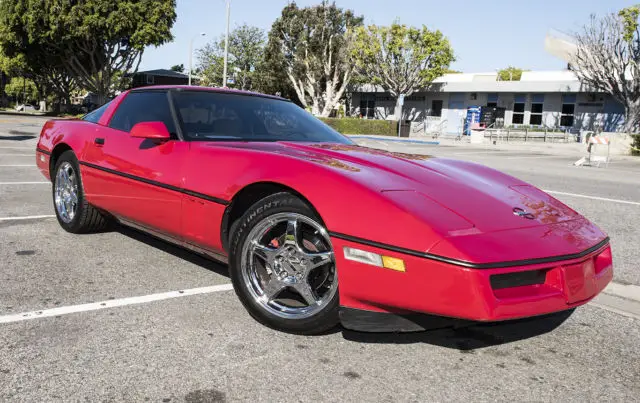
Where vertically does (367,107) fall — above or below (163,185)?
above

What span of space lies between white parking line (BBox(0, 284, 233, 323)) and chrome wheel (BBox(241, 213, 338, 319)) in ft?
2.11

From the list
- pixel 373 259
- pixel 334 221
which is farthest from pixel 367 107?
pixel 373 259

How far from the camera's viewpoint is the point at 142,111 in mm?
4199

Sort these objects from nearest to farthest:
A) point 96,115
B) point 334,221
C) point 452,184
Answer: point 334,221 → point 452,184 → point 96,115

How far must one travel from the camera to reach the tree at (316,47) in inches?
1715

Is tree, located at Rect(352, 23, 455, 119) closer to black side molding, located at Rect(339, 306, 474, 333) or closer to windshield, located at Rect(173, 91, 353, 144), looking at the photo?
windshield, located at Rect(173, 91, 353, 144)

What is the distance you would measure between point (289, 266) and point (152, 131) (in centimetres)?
134

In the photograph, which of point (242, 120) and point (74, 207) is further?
point (74, 207)

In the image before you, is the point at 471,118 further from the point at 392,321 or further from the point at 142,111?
the point at 392,321

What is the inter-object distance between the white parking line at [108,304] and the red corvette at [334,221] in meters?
0.30

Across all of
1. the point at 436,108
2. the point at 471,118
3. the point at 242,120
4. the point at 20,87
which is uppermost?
the point at 20,87

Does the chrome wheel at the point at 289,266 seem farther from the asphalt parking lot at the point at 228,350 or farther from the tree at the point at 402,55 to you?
the tree at the point at 402,55

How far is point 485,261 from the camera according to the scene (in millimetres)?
2271

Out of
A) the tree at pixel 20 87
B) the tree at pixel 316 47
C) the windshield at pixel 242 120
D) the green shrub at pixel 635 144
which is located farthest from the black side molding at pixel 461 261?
the tree at pixel 20 87
